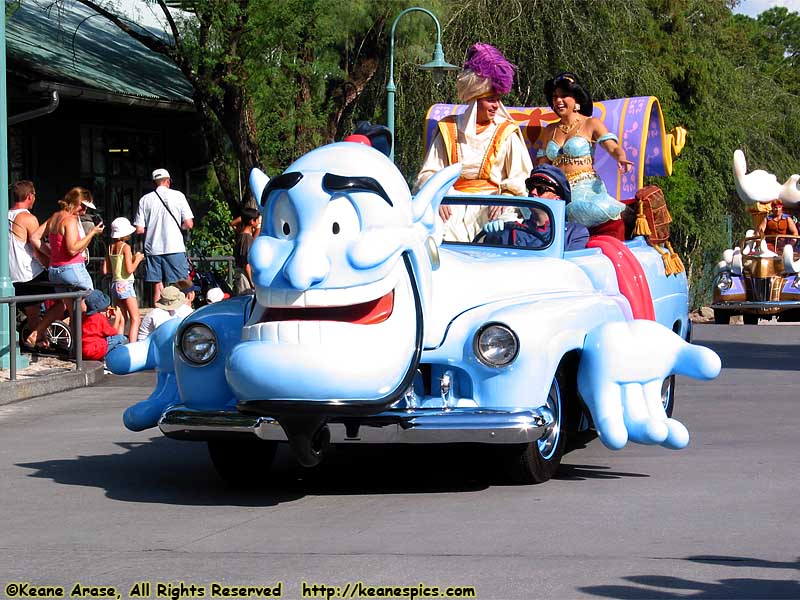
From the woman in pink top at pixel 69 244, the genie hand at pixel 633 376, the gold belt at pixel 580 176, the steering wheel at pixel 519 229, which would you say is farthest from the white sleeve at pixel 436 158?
the woman in pink top at pixel 69 244

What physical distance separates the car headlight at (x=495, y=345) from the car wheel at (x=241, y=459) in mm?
1427

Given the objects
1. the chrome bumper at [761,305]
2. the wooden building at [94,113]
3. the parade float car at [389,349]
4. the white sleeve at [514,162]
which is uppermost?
the wooden building at [94,113]

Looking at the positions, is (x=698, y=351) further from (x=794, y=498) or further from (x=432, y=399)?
(x=432, y=399)

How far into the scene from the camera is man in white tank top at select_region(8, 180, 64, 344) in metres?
14.9

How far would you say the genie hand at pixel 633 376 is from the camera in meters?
7.45

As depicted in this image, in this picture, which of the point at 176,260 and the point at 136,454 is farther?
the point at 176,260

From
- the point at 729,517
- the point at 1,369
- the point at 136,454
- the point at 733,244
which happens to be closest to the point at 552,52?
the point at 733,244

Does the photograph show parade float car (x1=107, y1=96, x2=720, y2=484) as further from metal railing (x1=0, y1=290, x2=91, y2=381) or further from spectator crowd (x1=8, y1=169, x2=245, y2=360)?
spectator crowd (x1=8, y1=169, x2=245, y2=360)

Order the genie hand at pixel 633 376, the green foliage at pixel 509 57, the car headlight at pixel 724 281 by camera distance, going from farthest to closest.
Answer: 1. the car headlight at pixel 724 281
2. the green foliage at pixel 509 57
3. the genie hand at pixel 633 376

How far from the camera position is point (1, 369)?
13664 mm

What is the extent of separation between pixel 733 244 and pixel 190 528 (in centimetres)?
3255

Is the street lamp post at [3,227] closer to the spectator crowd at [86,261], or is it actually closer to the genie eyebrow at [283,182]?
the spectator crowd at [86,261]

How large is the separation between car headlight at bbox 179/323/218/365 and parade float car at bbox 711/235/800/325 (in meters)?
18.1

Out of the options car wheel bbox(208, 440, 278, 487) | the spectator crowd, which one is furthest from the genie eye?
the spectator crowd
